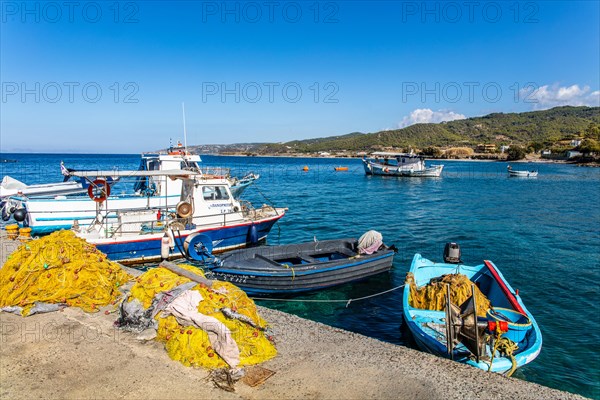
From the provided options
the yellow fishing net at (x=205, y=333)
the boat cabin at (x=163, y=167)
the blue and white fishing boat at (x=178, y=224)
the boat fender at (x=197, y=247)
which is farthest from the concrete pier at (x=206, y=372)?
the boat cabin at (x=163, y=167)

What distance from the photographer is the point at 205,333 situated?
570 cm

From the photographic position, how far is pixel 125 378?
5086 mm

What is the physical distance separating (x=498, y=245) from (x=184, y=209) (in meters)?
16.0

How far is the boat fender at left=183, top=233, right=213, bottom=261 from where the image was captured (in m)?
12.6

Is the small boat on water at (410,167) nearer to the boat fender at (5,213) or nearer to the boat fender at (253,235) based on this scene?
the boat fender at (253,235)

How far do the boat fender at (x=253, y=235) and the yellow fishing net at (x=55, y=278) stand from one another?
30.8 feet

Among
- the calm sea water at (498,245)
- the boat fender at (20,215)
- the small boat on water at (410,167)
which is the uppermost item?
the small boat on water at (410,167)

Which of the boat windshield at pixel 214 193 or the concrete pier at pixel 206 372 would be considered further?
the boat windshield at pixel 214 193

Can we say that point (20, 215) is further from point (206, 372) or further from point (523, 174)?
point (523, 174)

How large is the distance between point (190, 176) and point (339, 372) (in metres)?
13.3

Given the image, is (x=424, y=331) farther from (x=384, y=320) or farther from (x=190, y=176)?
(x=190, y=176)

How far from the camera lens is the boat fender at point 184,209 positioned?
52.4ft

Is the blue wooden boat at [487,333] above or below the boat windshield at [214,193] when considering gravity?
below

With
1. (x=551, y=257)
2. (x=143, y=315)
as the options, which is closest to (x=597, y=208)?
(x=551, y=257)
